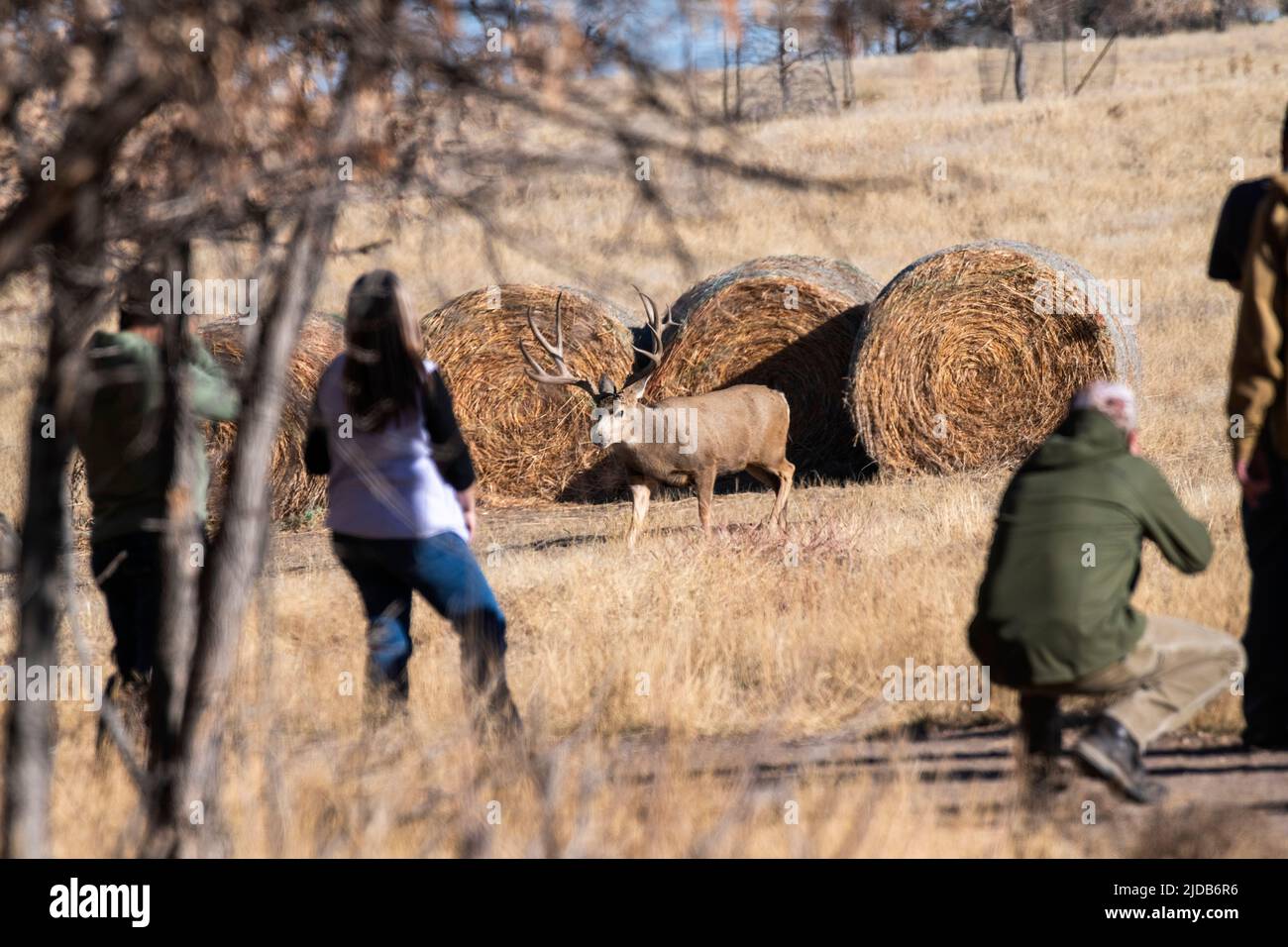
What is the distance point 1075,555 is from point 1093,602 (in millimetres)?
153

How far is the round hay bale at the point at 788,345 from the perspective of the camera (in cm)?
1380

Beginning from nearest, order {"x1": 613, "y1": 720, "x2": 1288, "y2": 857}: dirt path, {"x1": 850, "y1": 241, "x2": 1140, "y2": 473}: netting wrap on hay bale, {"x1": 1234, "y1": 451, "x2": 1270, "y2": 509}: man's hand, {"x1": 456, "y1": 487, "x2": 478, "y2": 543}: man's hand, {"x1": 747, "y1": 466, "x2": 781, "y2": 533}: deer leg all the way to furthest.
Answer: {"x1": 613, "y1": 720, "x2": 1288, "y2": 857}: dirt path, {"x1": 1234, "y1": 451, "x2": 1270, "y2": 509}: man's hand, {"x1": 456, "y1": 487, "x2": 478, "y2": 543}: man's hand, {"x1": 747, "y1": 466, "x2": 781, "y2": 533}: deer leg, {"x1": 850, "y1": 241, "x2": 1140, "y2": 473}: netting wrap on hay bale

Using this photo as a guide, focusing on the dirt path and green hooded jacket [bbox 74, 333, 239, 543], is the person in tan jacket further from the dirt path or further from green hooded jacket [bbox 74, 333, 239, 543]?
green hooded jacket [bbox 74, 333, 239, 543]

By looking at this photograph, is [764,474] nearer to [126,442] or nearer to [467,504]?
[467,504]

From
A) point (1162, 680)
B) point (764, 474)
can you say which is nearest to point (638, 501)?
point (764, 474)

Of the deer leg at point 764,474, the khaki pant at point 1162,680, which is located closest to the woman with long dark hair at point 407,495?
the khaki pant at point 1162,680

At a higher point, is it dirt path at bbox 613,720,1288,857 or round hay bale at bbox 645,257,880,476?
Result: round hay bale at bbox 645,257,880,476

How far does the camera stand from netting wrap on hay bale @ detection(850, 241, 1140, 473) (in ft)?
41.6

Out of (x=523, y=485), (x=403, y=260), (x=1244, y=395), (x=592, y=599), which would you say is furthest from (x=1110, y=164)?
(x=1244, y=395)

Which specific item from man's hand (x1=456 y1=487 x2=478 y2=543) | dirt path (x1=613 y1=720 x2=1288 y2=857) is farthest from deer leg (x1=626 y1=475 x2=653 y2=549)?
man's hand (x1=456 y1=487 x2=478 y2=543)

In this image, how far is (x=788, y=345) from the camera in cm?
1395

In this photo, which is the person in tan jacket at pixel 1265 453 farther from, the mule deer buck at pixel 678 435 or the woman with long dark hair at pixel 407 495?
the mule deer buck at pixel 678 435

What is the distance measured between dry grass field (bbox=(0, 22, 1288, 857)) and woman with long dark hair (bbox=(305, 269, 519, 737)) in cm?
29
